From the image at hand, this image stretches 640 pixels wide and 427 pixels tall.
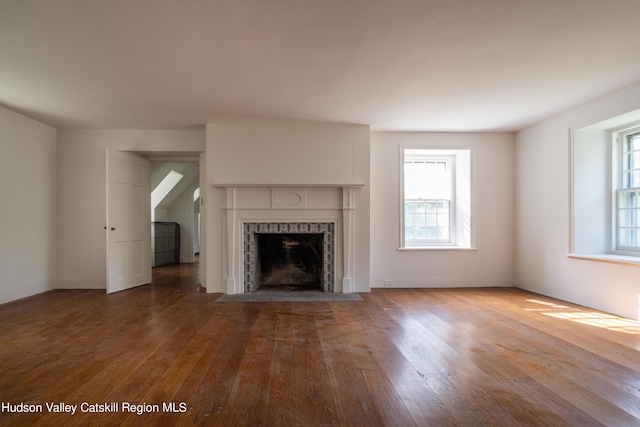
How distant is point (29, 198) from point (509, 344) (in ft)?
19.1

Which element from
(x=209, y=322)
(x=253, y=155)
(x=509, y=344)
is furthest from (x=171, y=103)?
(x=509, y=344)

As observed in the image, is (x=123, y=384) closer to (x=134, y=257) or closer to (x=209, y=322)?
(x=209, y=322)

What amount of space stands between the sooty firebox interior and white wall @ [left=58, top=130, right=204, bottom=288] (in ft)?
6.02

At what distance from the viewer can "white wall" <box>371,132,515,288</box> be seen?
4.80m

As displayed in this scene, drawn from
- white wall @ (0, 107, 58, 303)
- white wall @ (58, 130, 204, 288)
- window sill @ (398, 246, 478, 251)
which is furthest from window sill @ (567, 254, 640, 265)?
white wall @ (0, 107, 58, 303)

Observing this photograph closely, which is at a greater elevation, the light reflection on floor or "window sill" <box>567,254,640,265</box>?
"window sill" <box>567,254,640,265</box>

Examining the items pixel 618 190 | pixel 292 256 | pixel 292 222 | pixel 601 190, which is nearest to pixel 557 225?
pixel 601 190

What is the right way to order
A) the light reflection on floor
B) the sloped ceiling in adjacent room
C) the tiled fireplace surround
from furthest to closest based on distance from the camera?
the sloped ceiling in adjacent room
the tiled fireplace surround
the light reflection on floor

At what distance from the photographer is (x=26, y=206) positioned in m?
4.24

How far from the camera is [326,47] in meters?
2.48

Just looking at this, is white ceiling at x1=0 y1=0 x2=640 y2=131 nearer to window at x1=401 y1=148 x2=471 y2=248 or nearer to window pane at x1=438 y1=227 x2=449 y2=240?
window at x1=401 y1=148 x2=471 y2=248

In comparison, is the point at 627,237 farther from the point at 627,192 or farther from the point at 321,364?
the point at 321,364

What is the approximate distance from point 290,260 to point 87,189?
3.22m

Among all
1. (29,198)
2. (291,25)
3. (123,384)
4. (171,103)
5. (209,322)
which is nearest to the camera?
(123,384)
